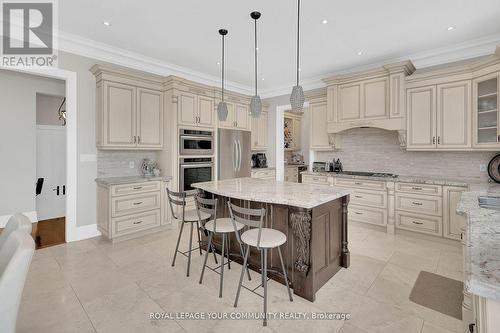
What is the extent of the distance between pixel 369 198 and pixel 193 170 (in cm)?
312

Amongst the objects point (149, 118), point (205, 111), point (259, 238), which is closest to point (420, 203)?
point (259, 238)

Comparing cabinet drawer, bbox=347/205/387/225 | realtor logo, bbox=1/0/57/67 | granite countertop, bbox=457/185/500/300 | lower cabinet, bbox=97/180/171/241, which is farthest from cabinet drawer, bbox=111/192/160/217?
granite countertop, bbox=457/185/500/300

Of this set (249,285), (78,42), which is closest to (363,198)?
(249,285)

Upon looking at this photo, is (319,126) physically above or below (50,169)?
above

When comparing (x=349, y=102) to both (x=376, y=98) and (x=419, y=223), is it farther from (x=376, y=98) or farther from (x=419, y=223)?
(x=419, y=223)

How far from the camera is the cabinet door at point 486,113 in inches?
124

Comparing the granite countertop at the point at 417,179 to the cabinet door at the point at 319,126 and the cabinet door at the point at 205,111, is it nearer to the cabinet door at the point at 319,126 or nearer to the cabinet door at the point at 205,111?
the cabinet door at the point at 319,126

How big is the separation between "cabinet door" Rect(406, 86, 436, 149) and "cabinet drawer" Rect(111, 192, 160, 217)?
420cm

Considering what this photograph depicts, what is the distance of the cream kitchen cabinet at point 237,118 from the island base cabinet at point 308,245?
2675mm

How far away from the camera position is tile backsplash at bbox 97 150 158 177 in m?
3.90

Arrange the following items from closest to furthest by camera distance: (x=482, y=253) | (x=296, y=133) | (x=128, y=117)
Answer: (x=482, y=253) → (x=128, y=117) → (x=296, y=133)

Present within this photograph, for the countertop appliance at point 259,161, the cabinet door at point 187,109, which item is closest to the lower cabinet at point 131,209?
the cabinet door at point 187,109

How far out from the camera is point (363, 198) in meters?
4.20

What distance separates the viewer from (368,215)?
415 centimetres
